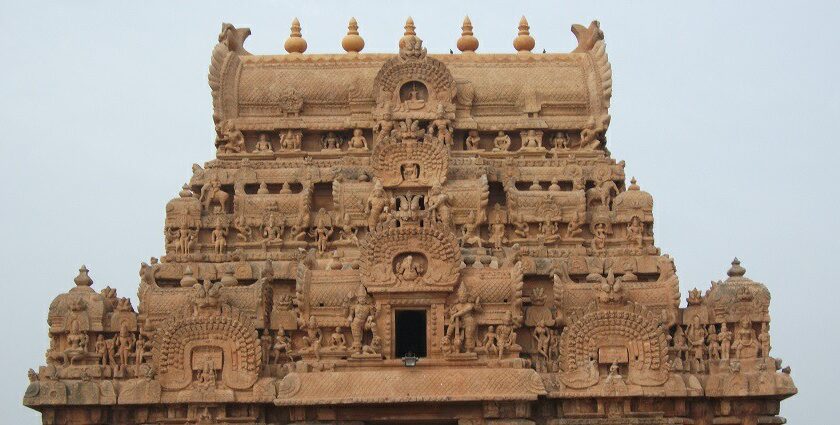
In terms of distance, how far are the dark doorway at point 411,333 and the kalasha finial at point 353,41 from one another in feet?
31.9

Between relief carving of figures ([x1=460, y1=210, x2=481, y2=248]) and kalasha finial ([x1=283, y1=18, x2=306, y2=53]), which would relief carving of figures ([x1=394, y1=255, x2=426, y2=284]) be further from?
kalasha finial ([x1=283, y1=18, x2=306, y2=53])

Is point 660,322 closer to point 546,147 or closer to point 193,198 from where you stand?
point 546,147

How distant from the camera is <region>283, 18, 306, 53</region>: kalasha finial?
53000 millimetres

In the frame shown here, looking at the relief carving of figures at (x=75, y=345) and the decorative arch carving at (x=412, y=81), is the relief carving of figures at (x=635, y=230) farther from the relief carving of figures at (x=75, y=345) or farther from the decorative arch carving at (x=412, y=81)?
the relief carving of figures at (x=75, y=345)

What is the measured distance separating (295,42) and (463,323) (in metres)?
12.3

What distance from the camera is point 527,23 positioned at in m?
53.8

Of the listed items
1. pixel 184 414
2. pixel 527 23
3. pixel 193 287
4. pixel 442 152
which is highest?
pixel 527 23

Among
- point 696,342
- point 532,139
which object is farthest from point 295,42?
point 696,342

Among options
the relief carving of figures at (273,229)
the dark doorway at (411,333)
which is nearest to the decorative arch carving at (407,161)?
the relief carving of figures at (273,229)

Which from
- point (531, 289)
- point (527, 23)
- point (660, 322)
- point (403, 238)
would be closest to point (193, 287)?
point (403, 238)

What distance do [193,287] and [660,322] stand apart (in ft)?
34.8

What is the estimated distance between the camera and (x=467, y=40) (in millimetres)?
53469

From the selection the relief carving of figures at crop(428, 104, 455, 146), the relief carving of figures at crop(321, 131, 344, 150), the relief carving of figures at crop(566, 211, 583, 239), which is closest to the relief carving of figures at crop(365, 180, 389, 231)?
the relief carving of figures at crop(428, 104, 455, 146)

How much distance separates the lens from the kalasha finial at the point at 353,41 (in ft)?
174
